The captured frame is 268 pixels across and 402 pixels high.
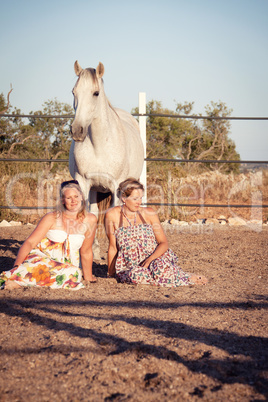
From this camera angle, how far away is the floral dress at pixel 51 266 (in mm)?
2643

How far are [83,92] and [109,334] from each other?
1981mm

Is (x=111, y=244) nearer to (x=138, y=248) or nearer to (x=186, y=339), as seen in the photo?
(x=138, y=248)

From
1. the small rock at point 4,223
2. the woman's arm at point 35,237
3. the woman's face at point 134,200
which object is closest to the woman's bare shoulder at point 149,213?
the woman's face at point 134,200

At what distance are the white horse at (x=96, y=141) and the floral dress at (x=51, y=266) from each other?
79 cm

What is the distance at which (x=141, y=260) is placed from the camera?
295 cm

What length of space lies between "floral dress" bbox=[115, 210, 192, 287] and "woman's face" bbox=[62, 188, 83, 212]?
38 centimetres

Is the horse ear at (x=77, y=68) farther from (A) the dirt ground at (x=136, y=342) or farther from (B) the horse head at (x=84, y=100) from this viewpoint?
(A) the dirt ground at (x=136, y=342)

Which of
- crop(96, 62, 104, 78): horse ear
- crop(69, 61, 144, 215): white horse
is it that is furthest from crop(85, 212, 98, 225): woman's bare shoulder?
crop(96, 62, 104, 78): horse ear

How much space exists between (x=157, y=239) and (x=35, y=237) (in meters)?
0.89

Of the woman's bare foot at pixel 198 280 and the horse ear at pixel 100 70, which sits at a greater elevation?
the horse ear at pixel 100 70

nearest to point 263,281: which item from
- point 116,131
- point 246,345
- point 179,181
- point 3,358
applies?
point 246,345

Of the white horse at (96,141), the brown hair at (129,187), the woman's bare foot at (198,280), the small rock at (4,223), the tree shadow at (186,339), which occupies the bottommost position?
the woman's bare foot at (198,280)

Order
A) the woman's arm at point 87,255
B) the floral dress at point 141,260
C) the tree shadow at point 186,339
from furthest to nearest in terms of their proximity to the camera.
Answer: the woman's arm at point 87,255 → the floral dress at point 141,260 → the tree shadow at point 186,339

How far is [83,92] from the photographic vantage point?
311 cm
